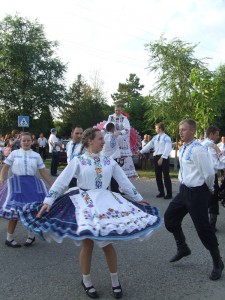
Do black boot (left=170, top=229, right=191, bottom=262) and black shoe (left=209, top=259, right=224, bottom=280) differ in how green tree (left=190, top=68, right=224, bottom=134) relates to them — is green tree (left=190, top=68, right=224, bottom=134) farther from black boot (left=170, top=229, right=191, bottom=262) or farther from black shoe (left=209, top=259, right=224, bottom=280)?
black shoe (left=209, top=259, right=224, bottom=280)

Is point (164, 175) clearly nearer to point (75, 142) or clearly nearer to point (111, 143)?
point (111, 143)

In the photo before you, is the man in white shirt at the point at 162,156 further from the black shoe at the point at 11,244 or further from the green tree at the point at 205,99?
the green tree at the point at 205,99

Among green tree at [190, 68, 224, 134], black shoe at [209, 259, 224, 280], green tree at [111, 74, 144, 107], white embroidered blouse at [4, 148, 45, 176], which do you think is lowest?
black shoe at [209, 259, 224, 280]

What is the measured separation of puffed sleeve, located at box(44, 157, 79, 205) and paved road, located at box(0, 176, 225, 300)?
997 millimetres

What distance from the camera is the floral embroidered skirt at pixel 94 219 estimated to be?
12.3 feet

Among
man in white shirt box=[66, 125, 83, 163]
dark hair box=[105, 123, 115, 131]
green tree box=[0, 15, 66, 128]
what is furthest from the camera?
green tree box=[0, 15, 66, 128]

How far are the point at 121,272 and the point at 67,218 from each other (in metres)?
1.28

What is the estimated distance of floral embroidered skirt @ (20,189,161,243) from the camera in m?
3.75


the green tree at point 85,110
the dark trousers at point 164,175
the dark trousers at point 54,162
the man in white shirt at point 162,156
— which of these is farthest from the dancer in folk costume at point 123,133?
the green tree at point 85,110

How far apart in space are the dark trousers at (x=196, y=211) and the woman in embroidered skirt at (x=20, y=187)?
78.4 inches

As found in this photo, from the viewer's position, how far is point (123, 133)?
1048 centimetres

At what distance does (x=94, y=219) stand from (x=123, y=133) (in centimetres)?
675

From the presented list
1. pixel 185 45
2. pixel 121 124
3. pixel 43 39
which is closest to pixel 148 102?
pixel 185 45

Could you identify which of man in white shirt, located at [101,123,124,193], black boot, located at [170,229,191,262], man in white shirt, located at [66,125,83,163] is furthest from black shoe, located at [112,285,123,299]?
man in white shirt, located at [101,123,124,193]
